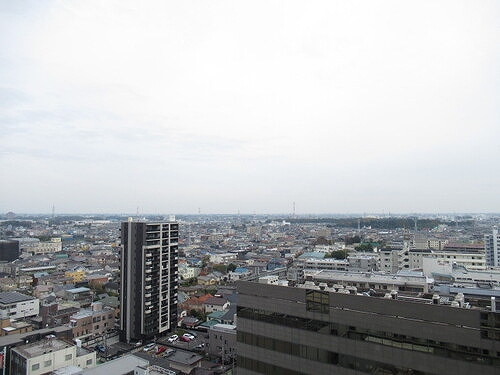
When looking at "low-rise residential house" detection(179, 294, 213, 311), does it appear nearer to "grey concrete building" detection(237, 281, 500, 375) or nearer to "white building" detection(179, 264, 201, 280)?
"white building" detection(179, 264, 201, 280)

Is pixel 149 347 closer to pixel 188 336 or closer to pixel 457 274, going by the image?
pixel 188 336

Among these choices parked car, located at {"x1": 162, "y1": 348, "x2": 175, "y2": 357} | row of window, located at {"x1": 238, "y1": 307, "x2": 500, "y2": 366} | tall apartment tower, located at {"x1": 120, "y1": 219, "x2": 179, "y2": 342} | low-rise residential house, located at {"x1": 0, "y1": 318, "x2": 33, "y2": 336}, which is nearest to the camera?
row of window, located at {"x1": 238, "y1": 307, "x2": 500, "y2": 366}

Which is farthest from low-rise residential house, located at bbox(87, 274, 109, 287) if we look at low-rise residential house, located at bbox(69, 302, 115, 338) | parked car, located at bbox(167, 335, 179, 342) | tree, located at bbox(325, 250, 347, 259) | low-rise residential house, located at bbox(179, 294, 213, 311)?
tree, located at bbox(325, 250, 347, 259)

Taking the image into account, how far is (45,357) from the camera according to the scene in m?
13.9

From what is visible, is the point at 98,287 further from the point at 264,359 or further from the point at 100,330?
the point at 264,359

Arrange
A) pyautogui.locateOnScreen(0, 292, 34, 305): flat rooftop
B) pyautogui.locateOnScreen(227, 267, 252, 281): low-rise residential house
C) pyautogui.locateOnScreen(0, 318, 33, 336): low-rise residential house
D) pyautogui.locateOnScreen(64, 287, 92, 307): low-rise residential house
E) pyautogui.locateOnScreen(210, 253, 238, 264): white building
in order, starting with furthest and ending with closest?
pyautogui.locateOnScreen(210, 253, 238, 264): white building, pyautogui.locateOnScreen(227, 267, 252, 281): low-rise residential house, pyautogui.locateOnScreen(64, 287, 92, 307): low-rise residential house, pyautogui.locateOnScreen(0, 292, 34, 305): flat rooftop, pyautogui.locateOnScreen(0, 318, 33, 336): low-rise residential house

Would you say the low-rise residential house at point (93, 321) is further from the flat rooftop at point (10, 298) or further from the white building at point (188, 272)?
the white building at point (188, 272)

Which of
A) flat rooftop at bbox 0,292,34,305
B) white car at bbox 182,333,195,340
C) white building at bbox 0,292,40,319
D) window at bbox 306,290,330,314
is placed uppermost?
window at bbox 306,290,330,314

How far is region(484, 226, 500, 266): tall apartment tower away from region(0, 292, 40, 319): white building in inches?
1848

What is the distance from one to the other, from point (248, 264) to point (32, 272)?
25.4m

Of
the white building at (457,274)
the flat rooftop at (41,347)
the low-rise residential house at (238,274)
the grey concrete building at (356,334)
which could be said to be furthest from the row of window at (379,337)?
the low-rise residential house at (238,274)

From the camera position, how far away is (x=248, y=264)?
47.1 m

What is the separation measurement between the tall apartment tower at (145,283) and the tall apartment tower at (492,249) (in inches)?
1553

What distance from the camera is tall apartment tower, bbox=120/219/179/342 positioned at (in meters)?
21.2
